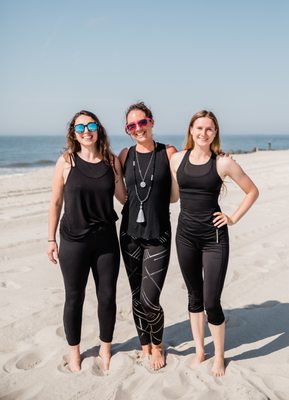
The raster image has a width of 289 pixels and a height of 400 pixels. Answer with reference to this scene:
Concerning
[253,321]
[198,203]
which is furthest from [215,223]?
[253,321]

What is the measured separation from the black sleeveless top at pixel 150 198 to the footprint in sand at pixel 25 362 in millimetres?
1399

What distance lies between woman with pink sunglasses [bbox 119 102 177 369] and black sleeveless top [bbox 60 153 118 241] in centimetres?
20

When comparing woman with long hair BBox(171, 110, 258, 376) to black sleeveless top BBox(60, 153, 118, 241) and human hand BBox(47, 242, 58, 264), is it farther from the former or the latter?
human hand BBox(47, 242, 58, 264)

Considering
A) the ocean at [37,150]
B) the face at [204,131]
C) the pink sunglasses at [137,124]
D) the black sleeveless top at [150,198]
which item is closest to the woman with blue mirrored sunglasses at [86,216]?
the black sleeveless top at [150,198]

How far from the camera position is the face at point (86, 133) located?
3.23m

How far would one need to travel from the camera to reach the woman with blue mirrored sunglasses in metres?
3.18

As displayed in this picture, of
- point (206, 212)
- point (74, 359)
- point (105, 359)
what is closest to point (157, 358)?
point (105, 359)

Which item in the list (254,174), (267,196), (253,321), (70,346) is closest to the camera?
(70,346)

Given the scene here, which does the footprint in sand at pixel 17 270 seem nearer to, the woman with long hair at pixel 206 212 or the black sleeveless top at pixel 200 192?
the woman with long hair at pixel 206 212

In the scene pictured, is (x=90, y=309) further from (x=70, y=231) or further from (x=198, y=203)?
(x=198, y=203)

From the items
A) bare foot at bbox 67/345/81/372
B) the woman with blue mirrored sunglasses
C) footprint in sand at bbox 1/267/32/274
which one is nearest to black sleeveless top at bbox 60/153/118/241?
the woman with blue mirrored sunglasses

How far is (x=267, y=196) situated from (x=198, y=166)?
26.5ft

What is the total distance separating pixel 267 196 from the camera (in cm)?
1068

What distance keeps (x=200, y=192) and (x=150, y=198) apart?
0.42 meters
